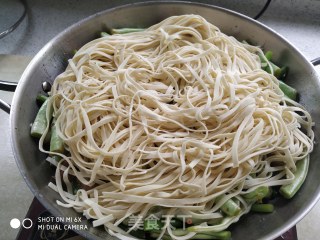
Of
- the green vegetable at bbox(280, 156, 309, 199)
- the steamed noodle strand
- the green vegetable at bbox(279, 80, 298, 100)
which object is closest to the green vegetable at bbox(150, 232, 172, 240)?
the steamed noodle strand

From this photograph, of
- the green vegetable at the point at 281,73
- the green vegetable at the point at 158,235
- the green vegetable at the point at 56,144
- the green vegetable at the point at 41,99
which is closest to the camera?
the green vegetable at the point at 158,235

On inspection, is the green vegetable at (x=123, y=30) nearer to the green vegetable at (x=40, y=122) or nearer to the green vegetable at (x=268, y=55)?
the green vegetable at (x=40, y=122)

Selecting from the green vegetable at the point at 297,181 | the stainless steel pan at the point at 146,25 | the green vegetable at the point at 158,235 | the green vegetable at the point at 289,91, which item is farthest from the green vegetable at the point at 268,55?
the green vegetable at the point at 158,235

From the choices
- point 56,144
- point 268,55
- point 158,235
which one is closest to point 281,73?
point 268,55

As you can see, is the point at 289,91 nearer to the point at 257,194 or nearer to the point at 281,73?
the point at 281,73

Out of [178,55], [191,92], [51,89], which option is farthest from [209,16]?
[51,89]

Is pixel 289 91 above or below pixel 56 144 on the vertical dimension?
above

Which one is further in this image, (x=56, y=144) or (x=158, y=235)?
(x=56, y=144)
